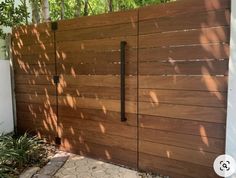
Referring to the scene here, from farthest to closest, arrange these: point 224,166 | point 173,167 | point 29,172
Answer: point 29,172 → point 173,167 → point 224,166

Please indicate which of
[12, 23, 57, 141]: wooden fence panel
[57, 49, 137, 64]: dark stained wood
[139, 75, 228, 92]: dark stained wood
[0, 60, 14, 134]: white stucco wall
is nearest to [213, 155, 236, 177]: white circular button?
[139, 75, 228, 92]: dark stained wood

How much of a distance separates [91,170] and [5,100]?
2241 millimetres

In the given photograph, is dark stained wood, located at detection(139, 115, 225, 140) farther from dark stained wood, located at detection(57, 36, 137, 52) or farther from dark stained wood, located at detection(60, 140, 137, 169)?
dark stained wood, located at detection(57, 36, 137, 52)

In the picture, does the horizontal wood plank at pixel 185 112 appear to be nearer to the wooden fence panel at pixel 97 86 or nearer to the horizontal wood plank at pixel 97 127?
the wooden fence panel at pixel 97 86

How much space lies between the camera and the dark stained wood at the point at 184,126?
2703mm

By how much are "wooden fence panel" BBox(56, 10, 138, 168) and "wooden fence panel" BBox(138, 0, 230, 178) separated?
0.16 meters

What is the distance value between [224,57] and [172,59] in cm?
56

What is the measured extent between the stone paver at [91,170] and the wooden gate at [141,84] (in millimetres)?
123

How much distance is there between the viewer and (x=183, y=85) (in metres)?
2.88

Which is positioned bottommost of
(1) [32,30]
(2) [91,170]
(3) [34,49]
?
(2) [91,170]

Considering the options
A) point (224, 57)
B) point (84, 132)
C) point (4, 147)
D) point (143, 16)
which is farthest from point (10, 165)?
point (224, 57)

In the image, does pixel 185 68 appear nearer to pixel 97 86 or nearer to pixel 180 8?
pixel 180 8

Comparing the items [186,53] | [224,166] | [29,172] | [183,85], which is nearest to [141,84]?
[183,85]

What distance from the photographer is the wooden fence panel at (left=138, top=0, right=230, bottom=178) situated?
2646mm
